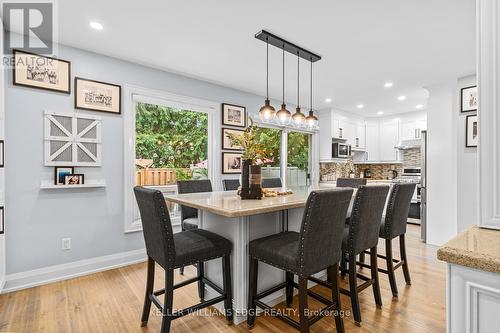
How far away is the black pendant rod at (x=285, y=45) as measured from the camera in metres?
2.58

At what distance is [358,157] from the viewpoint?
664 centimetres

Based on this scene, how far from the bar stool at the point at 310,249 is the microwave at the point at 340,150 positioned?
13.5 ft

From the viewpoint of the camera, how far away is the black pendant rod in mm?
2576

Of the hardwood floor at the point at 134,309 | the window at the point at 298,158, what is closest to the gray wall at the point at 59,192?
the hardwood floor at the point at 134,309

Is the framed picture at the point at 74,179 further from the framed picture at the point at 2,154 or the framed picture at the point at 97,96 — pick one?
the framed picture at the point at 97,96

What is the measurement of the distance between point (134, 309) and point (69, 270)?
1.20 metres

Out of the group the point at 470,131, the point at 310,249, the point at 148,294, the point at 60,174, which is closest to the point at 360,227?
the point at 310,249

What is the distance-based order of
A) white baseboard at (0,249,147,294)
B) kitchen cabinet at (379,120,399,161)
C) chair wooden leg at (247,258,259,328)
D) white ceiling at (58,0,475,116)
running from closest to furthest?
chair wooden leg at (247,258,259,328) → white ceiling at (58,0,475,116) → white baseboard at (0,249,147,294) → kitchen cabinet at (379,120,399,161)

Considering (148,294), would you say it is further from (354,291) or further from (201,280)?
(354,291)

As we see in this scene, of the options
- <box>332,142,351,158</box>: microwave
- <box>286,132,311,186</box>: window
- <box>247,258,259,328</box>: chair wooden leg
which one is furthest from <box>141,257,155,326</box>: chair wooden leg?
<box>332,142,351,158</box>: microwave

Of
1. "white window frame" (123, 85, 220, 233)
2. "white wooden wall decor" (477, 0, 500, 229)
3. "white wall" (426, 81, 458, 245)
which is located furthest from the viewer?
"white wall" (426, 81, 458, 245)

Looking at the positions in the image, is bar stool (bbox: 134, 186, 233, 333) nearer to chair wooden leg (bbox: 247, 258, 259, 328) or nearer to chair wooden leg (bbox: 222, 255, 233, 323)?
chair wooden leg (bbox: 222, 255, 233, 323)

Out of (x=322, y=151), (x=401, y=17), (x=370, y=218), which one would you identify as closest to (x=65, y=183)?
(x=370, y=218)

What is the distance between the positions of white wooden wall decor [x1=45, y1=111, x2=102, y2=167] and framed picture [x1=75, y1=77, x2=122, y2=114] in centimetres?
13
